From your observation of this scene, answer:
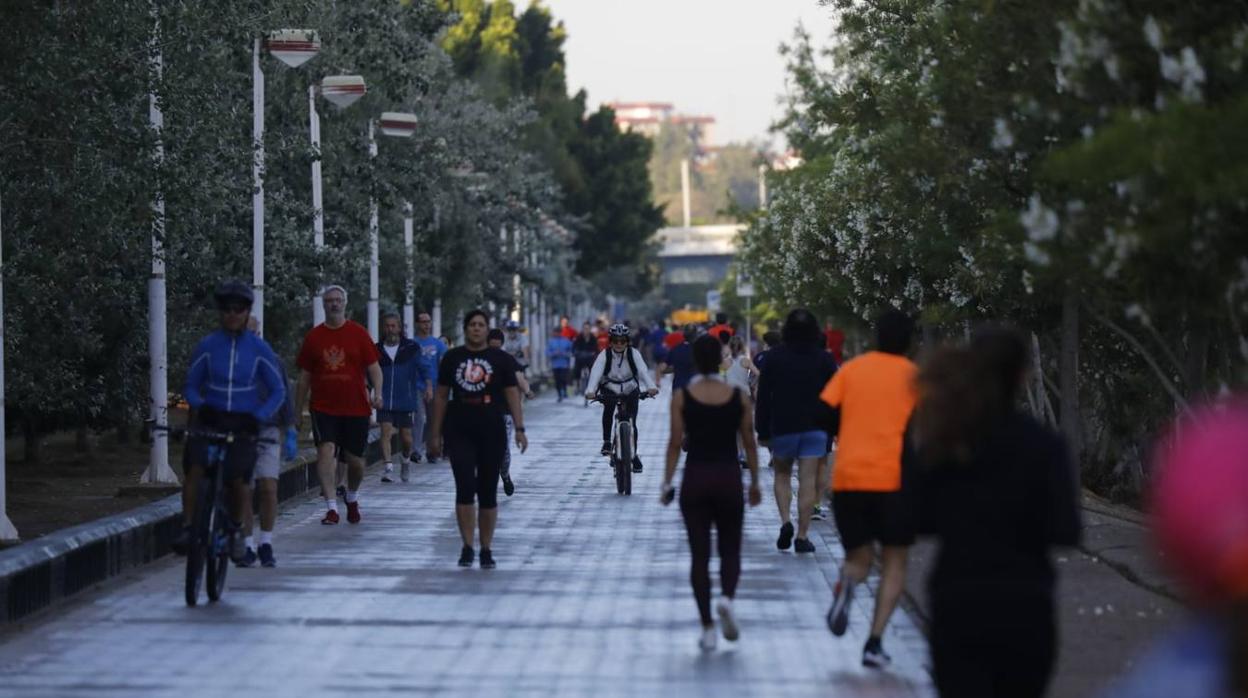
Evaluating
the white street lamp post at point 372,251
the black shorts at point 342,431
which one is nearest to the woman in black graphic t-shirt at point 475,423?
the black shorts at point 342,431

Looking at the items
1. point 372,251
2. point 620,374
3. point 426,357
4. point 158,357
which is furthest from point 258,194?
point 372,251

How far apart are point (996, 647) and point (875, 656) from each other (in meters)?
4.98

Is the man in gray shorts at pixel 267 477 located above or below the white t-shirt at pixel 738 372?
below

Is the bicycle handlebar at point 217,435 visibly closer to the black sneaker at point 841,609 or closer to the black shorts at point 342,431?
the black sneaker at point 841,609

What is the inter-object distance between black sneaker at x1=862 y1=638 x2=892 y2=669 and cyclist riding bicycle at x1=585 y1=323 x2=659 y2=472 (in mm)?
13364

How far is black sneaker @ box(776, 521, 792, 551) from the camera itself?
17.3 m

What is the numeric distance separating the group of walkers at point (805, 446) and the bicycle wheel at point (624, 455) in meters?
0.44

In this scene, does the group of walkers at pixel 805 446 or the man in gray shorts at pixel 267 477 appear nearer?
the group of walkers at pixel 805 446

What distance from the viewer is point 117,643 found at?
39.4 feet

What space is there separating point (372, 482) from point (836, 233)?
6693mm

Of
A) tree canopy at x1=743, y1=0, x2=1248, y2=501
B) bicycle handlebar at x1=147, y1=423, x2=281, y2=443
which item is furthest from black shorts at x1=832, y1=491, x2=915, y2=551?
bicycle handlebar at x1=147, y1=423, x2=281, y2=443

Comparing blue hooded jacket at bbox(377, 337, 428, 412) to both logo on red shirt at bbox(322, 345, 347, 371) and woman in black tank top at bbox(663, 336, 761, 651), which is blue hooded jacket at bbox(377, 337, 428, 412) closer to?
logo on red shirt at bbox(322, 345, 347, 371)

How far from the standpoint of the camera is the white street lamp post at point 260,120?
24.9 m

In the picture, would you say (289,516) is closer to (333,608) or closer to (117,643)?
(333,608)
